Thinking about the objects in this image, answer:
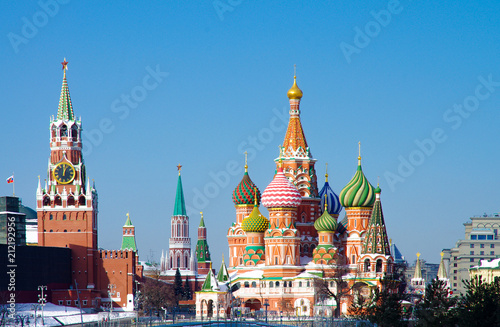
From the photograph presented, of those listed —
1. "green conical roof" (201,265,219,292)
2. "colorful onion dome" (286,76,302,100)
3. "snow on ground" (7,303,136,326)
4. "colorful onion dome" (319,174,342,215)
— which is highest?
"colorful onion dome" (286,76,302,100)

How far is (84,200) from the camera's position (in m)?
105

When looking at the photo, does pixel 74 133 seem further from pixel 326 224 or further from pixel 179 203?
pixel 179 203

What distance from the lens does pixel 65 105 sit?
107m

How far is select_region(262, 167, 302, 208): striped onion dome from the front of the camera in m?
94.5

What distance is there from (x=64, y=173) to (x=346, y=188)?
27503mm

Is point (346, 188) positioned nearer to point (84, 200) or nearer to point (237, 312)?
point (237, 312)

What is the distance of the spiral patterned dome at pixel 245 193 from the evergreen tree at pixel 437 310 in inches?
1901

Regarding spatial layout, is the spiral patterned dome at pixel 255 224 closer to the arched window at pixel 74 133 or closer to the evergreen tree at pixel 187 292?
the arched window at pixel 74 133

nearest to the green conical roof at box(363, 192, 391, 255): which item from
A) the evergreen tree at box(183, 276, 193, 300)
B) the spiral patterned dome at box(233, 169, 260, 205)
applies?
the spiral patterned dome at box(233, 169, 260, 205)

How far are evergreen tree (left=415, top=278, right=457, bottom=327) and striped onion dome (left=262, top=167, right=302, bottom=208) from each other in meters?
38.4

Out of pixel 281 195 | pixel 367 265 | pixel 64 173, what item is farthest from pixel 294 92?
pixel 64 173

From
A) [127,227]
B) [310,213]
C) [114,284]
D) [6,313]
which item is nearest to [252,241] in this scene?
[310,213]

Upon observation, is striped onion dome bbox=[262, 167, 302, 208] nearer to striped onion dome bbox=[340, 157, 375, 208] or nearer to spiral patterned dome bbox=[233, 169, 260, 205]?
striped onion dome bbox=[340, 157, 375, 208]

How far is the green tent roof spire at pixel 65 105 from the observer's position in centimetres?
10681
